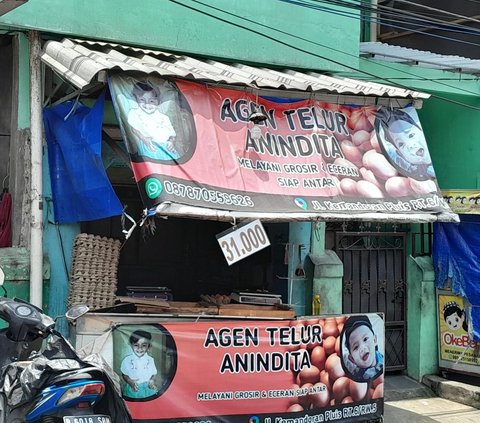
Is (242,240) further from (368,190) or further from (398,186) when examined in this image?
(398,186)

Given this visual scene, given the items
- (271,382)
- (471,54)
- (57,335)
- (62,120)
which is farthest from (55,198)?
(471,54)

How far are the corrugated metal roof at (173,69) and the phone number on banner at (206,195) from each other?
1.04m

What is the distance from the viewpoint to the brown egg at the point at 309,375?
6.51 m

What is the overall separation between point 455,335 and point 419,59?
3.71 metres

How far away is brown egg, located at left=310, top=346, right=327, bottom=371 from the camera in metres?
6.61

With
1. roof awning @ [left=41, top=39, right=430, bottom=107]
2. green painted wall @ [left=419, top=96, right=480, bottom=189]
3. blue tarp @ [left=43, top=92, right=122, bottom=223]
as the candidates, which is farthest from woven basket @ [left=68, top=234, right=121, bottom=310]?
green painted wall @ [left=419, top=96, right=480, bottom=189]

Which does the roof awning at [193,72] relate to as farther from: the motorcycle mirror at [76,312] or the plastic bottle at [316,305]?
the plastic bottle at [316,305]

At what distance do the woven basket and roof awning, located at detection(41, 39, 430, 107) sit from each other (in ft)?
5.18

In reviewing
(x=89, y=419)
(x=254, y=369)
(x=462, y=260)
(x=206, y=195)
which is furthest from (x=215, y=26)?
(x=89, y=419)

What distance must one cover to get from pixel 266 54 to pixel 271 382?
3.84 m

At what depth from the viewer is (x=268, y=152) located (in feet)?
21.5

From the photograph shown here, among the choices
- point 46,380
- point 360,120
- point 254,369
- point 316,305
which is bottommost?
point 254,369

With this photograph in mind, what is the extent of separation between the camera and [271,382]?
6.35 meters

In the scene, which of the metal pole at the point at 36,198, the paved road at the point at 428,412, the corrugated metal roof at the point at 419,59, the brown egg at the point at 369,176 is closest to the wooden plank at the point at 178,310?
the metal pole at the point at 36,198
